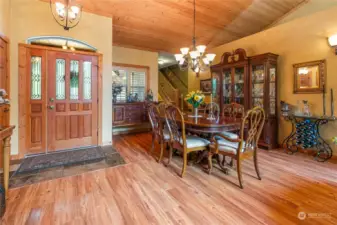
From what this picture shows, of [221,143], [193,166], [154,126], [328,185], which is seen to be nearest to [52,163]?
[154,126]

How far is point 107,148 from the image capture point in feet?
12.6

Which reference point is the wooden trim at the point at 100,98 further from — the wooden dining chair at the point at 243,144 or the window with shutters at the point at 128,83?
the wooden dining chair at the point at 243,144

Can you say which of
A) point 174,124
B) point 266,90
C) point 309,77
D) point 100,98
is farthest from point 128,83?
point 309,77

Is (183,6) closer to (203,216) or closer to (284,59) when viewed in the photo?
(284,59)

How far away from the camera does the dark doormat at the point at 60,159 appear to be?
284cm

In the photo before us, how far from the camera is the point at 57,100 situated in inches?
138

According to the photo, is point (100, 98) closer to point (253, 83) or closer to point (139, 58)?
point (139, 58)

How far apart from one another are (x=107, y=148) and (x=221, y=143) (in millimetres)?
2503

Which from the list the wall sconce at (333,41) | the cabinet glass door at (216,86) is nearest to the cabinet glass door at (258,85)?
the cabinet glass door at (216,86)

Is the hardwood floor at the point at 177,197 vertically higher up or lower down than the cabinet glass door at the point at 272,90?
lower down

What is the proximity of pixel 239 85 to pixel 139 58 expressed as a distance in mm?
3390

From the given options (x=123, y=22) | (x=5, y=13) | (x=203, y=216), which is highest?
(x=123, y=22)

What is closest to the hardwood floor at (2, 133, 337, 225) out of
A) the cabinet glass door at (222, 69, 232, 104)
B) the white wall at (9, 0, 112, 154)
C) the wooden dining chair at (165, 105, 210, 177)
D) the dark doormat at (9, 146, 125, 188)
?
the dark doormat at (9, 146, 125, 188)

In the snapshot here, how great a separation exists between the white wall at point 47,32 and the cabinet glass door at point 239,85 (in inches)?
123
